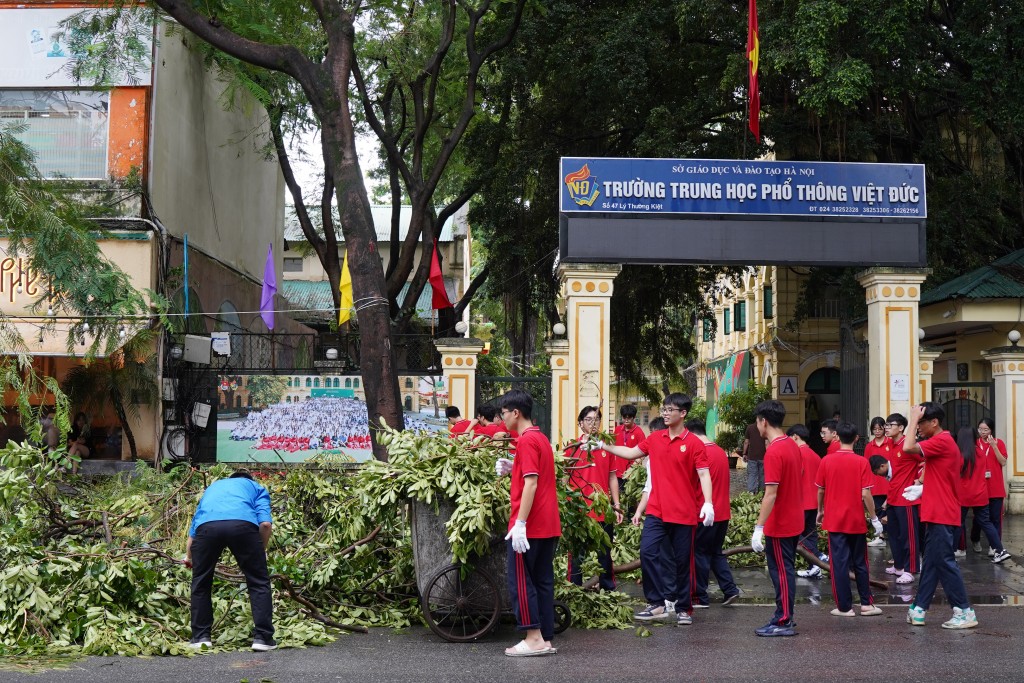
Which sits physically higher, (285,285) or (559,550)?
(285,285)

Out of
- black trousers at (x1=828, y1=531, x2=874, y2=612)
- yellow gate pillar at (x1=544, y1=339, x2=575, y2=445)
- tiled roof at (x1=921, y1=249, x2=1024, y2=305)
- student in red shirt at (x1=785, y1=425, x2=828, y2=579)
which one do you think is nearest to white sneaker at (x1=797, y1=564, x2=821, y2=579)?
student in red shirt at (x1=785, y1=425, x2=828, y2=579)

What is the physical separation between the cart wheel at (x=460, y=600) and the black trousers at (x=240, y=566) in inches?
44.9

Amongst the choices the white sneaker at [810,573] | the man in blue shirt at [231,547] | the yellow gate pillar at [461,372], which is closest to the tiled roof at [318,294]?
the yellow gate pillar at [461,372]

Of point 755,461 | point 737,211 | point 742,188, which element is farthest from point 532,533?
point 755,461

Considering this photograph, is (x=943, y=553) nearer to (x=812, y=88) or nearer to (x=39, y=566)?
(x=39, y=566)

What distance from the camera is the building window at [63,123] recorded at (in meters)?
19.3

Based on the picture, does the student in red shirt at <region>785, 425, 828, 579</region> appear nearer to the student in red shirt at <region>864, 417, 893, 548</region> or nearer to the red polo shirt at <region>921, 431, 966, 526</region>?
the student in red shirt at <region>864, 417, 893, 548</region>

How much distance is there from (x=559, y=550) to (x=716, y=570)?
2067 mm

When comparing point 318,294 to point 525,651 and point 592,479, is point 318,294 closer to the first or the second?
point 592,479

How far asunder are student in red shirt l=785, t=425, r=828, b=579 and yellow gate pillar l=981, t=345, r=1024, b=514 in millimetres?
7273

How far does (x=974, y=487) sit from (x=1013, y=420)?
20.0 ft

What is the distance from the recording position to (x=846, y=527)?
9258 mm

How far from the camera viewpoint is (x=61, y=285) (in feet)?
42.6

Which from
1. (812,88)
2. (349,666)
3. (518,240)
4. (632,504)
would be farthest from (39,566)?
(518,240)
